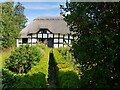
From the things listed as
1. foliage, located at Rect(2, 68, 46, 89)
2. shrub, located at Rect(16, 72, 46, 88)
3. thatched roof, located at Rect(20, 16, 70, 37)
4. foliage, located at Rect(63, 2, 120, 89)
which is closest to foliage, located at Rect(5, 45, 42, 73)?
foliage, located at Rect(2, 68, 46, 89)

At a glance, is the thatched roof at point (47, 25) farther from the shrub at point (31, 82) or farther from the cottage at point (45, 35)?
the shrub at point (31, 82)

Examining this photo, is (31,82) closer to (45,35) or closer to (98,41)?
(98,41)

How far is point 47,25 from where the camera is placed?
34.7 meters

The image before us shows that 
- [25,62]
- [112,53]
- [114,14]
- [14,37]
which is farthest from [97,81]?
[14,37]

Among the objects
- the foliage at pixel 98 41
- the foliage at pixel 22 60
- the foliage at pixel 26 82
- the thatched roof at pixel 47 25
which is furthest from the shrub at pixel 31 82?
the thatched roof at pixel 47 25

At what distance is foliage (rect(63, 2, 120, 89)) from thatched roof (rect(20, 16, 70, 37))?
28.4 metres

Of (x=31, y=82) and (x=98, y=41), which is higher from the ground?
(x=98, y=41)

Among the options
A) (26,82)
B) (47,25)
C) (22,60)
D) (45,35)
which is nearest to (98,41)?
(26,82)

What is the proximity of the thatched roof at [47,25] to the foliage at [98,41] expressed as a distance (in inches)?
1118

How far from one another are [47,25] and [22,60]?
20.6m

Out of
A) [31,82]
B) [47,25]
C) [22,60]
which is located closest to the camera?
[31,82]

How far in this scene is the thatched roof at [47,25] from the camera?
3325 cm

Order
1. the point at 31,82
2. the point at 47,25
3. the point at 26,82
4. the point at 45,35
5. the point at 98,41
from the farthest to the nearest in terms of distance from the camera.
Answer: the point at 47,25 → the point at 45,35 → the point at 31,82 → the point at 26,82 → the point at 98,41

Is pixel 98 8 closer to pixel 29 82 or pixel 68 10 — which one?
pixel 68 10
